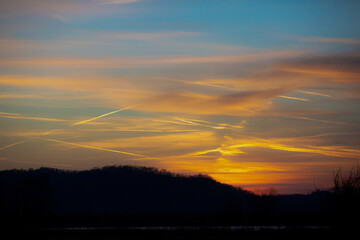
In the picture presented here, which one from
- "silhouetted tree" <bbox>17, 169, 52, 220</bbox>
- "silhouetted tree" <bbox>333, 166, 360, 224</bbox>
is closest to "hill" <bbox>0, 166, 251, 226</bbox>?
"silhouetted tree" <bbox>17, 169, 52, 220</bbox>

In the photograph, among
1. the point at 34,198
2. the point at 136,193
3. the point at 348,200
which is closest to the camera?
the point at 348,200

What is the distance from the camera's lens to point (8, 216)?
237 feet

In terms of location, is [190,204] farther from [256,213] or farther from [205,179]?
[256,213]

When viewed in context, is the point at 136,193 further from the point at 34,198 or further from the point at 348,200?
the point at 348,200

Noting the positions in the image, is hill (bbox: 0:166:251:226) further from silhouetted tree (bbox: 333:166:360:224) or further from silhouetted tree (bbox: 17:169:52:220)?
silhouetted tree (bbox: 333:166:360:224)

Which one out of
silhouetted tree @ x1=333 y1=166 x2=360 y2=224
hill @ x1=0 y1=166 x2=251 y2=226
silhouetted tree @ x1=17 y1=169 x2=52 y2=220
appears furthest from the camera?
hill @ x1=0 y1=166 x2=251 y2=226

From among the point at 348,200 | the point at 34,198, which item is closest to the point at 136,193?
the point at 34,198

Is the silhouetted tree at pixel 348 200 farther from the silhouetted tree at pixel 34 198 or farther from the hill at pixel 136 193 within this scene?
the hill at pixel 136 193

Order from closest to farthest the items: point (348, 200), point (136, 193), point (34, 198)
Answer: point (348, 200) → point (34, 198) → point (136, 193)

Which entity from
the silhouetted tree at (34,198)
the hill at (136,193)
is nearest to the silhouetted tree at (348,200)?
the silhouetted tree at (34,198)

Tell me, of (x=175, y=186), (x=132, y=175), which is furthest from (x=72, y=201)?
(x=175, y=186)

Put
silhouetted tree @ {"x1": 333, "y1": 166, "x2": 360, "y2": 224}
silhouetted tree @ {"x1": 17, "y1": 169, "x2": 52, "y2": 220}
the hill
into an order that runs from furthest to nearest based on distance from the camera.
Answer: the hill
silhouetted tree @ {"x1": 17, "y1": 169, "x2": 52, "y2": 220}
silhouetted tree @ {"x1": 333, "y1": 166, "x2": 360, "y2": 224}

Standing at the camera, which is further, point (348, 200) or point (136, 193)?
point (136, 193)

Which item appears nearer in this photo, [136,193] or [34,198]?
[34,198]
